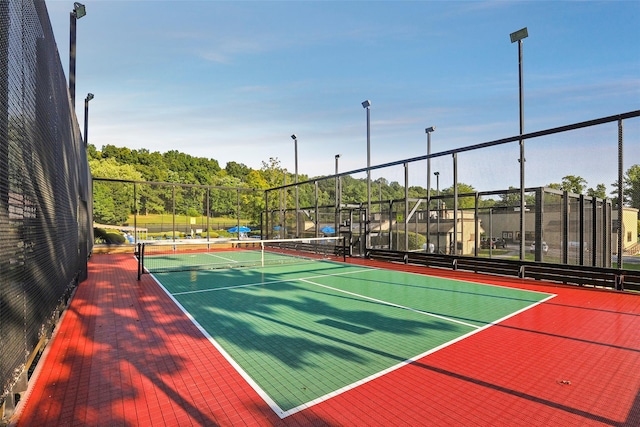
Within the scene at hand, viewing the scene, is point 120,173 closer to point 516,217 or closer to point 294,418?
point 516,217

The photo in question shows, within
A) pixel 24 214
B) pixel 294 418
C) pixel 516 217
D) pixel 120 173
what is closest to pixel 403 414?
pixel 294 418

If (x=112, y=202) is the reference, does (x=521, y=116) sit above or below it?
above

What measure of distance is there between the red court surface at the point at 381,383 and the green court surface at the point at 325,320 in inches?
11.5

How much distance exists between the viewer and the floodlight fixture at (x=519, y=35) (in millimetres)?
11788

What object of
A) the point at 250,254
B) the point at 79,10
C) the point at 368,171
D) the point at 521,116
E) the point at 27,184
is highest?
the point at 79,10

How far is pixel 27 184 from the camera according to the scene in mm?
4141

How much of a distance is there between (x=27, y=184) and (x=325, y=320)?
5212mm

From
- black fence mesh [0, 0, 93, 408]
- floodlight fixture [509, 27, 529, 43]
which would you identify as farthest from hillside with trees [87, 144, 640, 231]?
black fence mesh [0, 0, 93, 408]

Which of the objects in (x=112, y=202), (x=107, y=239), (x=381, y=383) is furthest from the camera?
(x=112, y=202)

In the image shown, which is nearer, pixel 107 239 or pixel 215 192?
pixel 107 239

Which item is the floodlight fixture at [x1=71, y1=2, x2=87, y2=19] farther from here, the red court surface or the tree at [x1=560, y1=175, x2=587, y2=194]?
the tree at [x1=560, y1=175, x2=587, y2=194]

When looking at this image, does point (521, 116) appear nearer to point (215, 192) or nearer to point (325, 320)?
point (325, 320)

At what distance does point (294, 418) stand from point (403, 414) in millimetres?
1143

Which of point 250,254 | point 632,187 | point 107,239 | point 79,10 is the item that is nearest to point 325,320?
point 632,187
